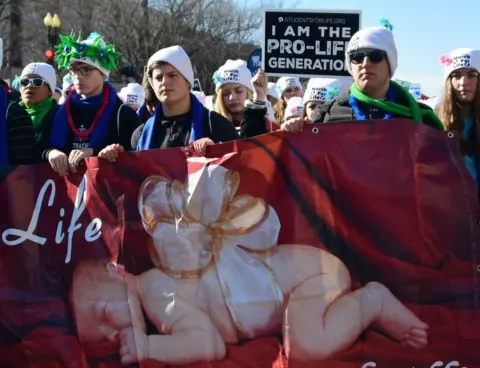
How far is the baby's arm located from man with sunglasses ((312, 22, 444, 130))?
1.31m

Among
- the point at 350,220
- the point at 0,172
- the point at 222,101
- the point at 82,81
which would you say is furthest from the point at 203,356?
the point at 222,101

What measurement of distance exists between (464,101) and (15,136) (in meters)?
Result: 2.93

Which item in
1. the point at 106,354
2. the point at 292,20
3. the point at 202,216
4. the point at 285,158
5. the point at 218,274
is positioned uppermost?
the point at 292,20

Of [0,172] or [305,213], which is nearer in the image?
[305,213]

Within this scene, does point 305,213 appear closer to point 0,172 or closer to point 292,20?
point 0,172

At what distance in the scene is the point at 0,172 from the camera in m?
4.24

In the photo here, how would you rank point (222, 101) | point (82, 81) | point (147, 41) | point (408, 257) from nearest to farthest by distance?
1. point (408, 257)
2. point (82, 81)
3. point (222, 101)
4. point (147, 41)

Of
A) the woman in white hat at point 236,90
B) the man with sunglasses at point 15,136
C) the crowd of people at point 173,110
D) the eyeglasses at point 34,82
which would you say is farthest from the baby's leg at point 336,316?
the eyeglasses at point 34,82

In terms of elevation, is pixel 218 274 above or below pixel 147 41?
below

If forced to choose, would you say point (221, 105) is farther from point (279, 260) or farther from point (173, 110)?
point (279, 260)

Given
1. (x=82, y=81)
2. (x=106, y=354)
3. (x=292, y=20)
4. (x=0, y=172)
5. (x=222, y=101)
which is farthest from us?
(x=222, y=101)

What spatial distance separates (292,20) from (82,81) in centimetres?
182

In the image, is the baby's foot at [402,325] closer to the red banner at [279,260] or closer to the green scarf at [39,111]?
the red banner at [279,260]

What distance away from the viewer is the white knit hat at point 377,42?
4051mm
